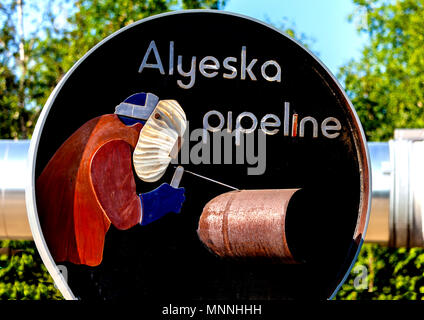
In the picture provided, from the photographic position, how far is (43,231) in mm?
5020

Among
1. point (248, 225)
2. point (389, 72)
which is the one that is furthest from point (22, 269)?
point (389, 72)

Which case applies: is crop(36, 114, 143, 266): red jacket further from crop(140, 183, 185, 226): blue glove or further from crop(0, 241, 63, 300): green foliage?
crop(0, 241, 63, 300): green foliage

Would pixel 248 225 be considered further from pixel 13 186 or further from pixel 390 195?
pixel 13 186

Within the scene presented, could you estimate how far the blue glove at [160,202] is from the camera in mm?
5305

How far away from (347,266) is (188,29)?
2048mm

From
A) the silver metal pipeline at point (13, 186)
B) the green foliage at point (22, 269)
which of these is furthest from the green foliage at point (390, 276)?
the silver metal pipeline at point (13, 186)

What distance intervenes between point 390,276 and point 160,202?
509 cm

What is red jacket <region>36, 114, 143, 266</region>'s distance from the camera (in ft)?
16.6

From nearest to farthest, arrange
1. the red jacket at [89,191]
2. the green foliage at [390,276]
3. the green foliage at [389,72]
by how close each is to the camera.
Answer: the red jacket at [89,191]
the green foliage at [390,276]
the green foliage at [389,72]

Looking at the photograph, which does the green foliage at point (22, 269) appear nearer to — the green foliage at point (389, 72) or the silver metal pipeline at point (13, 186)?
the silver metal pipeline at point (13, 186)

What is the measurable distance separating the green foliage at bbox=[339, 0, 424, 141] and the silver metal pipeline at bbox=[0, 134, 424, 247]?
21.3ft

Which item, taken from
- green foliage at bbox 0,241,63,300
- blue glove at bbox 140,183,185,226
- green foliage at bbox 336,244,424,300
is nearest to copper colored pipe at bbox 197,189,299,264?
blue glove at bbox 140,183,185,226

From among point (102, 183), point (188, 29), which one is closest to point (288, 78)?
point (188, 29)
